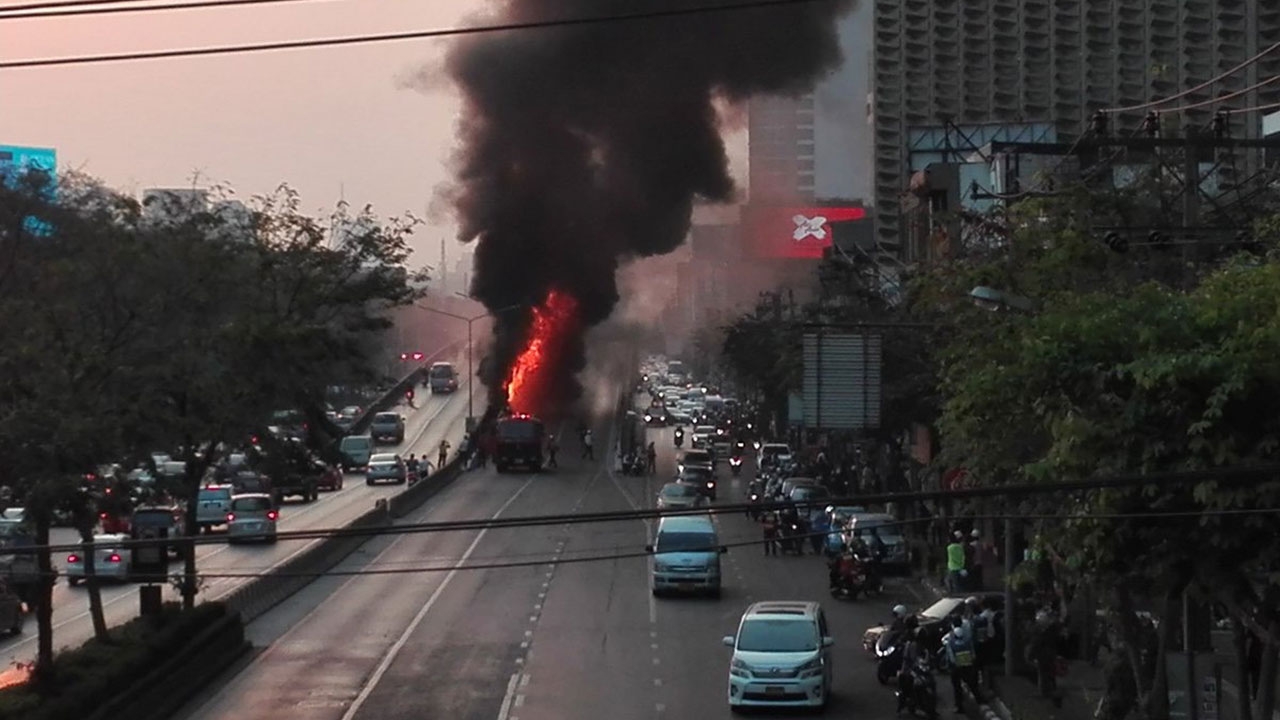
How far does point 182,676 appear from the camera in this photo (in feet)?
87.8

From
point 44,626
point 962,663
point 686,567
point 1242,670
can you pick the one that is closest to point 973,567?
point 686,567

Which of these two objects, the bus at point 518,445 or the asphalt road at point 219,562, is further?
the bus at point 518,445

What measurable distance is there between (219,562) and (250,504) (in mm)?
5519

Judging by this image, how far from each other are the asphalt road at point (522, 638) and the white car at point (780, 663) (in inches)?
14.2

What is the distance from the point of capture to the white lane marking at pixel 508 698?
2458 cm

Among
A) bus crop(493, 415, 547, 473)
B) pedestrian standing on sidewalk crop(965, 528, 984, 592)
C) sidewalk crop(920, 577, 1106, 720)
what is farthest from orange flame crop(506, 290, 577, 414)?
sidewalk crop(920, 577, 1106, 720)

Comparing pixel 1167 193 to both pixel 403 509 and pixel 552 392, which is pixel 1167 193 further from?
pixel 552 392

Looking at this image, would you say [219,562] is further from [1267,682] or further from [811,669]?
[1267,682]

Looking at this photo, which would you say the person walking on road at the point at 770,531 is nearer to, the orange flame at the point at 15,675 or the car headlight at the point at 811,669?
the car headlight at the point at 811,669

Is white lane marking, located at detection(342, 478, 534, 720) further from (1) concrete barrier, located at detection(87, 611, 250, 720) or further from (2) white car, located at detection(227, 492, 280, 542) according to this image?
(2) white car, located at detection(227, 492, 280, 542)

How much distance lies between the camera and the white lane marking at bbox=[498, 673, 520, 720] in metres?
24.6

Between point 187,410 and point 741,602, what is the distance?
479 inches

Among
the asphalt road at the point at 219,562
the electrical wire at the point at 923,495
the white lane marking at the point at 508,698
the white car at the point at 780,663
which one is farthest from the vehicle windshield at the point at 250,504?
the electrical wire at the point at 923,495

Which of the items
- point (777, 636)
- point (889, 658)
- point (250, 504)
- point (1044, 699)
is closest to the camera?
point (1044, 699)
